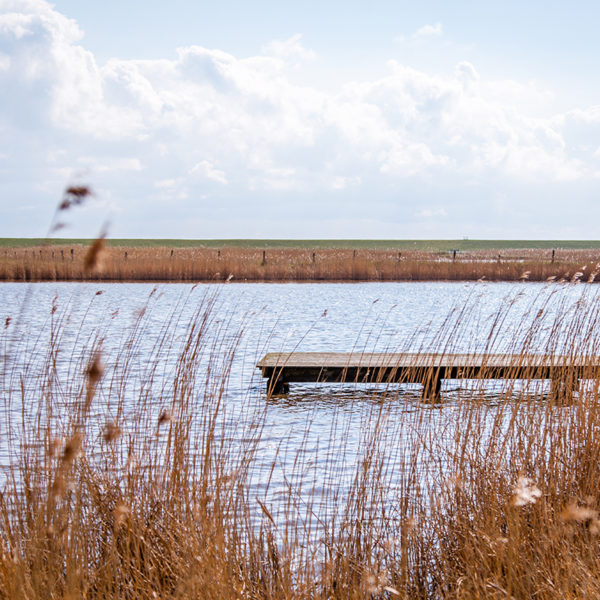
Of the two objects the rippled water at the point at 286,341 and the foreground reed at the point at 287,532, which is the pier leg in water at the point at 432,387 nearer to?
the rippled water at the point at 286,341

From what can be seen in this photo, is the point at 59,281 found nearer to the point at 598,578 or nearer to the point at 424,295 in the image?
the point at 424,295

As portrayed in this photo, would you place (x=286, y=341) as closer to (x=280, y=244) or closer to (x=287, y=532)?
(x=287, y=532)

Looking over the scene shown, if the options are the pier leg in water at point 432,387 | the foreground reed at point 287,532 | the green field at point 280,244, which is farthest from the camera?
the green field at point 280,244

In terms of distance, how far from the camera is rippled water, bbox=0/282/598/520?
447 centimetres

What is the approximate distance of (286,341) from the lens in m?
12.7

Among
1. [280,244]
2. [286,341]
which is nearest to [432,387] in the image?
[286,341]

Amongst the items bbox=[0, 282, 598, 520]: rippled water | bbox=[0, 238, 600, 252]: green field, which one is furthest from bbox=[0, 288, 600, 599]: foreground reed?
bbox=[0, 238, 600, 252]: green field

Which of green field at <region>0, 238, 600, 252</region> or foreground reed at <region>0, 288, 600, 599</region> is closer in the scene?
foreground reed at <region>0, 288, 600, 599</region>

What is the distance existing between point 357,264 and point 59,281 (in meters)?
11.8

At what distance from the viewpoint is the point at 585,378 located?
170 inches

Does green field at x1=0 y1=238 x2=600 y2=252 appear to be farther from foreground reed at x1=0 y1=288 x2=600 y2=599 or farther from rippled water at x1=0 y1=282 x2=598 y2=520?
foreground reed at x1=0 y1=288 x2=600 y2=599

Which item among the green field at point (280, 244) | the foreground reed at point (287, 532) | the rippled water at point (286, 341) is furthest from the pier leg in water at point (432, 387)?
the green field at point (280, 244)

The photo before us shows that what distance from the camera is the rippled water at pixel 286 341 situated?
4.47 m

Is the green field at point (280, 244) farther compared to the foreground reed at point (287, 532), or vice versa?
the green field at point (280, 244)
